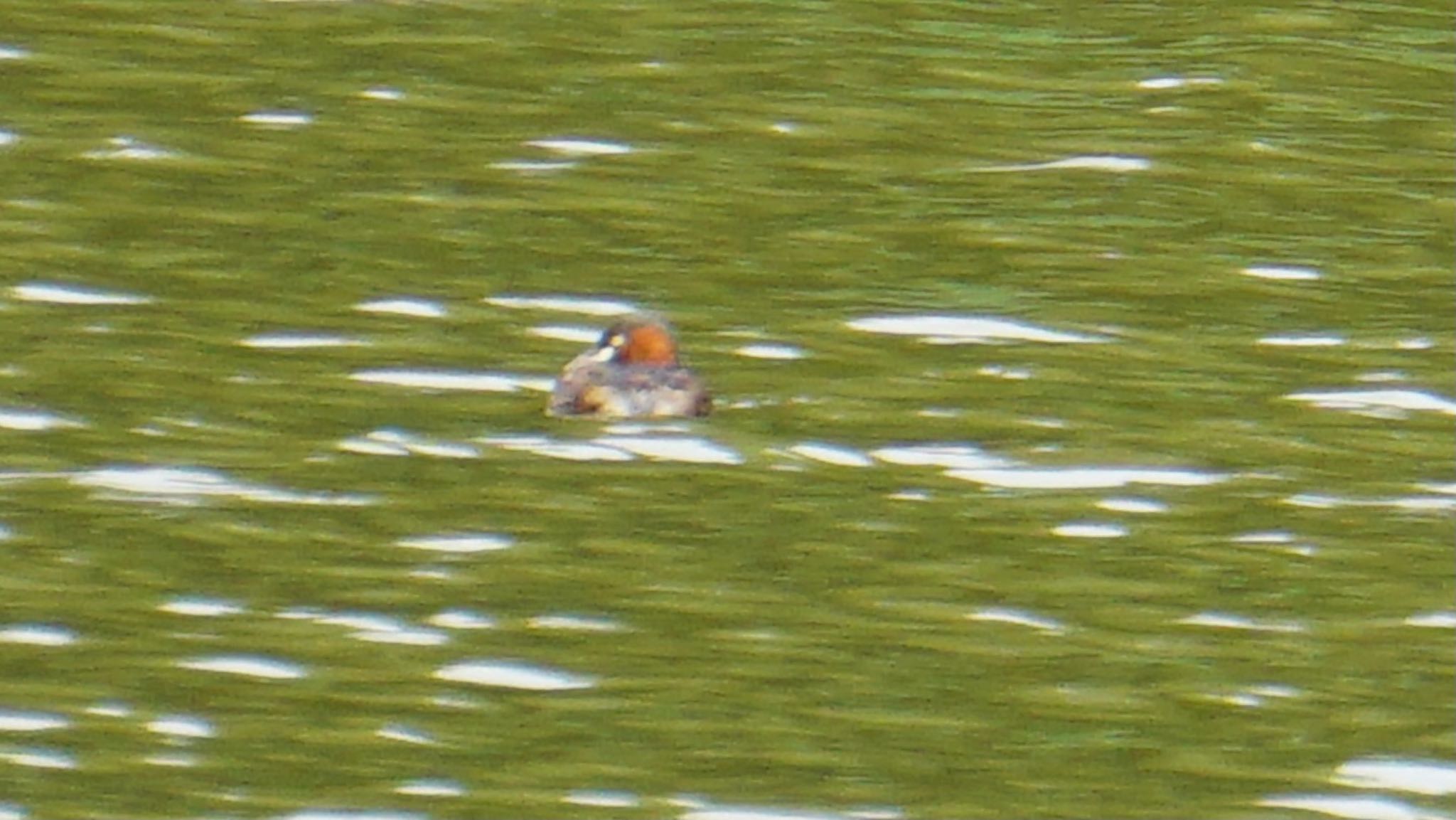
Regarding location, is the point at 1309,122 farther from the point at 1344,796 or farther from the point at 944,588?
the point at 1344,796

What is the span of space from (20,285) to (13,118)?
276cm

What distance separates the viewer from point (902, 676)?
12.0 metres

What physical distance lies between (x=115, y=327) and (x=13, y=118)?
342 centimetres

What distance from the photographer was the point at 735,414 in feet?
49.1

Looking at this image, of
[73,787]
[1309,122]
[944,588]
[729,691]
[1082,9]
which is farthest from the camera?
[1082,9]

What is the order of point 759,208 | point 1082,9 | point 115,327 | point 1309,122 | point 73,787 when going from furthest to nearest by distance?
1. point 1082,9
2. point 1309,122
3. point 759,208
4. point 115,327
5. point 73,787

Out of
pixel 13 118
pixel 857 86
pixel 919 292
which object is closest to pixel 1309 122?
pixel 857 86

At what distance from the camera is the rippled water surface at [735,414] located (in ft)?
37.7

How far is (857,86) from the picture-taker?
19.8 m

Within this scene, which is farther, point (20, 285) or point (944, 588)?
point (20, 285)

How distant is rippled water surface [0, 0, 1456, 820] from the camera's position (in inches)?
452

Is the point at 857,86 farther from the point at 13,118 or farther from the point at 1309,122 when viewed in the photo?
the point at 13,118

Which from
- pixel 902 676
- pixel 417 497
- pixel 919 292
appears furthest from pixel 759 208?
pixel 902 676

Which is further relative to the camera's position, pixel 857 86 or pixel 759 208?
pixel 857 86
